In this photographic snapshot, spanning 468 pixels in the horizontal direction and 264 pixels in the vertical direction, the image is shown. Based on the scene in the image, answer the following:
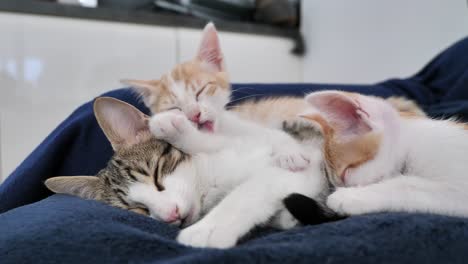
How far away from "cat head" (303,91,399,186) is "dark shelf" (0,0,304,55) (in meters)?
1.50

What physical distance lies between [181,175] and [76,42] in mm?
1333

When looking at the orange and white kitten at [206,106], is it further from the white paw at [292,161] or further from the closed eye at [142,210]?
the closed eye at [142,210]

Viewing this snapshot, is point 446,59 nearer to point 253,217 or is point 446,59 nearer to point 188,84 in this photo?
point 188,84

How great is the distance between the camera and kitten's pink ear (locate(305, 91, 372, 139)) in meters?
0.79

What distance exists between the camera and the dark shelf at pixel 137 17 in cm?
180

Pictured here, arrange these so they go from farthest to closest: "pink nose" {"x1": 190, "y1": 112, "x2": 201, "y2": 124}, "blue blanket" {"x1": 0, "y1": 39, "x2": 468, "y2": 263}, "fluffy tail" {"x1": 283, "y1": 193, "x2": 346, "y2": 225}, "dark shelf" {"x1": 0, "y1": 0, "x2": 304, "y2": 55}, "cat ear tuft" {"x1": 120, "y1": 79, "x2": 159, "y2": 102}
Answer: "dark shelf" {"x1": 0, "y1": 0, "x2": 304, "y2": 55} < "cat ear tuft" {"x1": 120, "y1": 79, "x2": 159, "y2": 102} < "pink nose" {"x1": 190, "y1": 112, "x2": 201, "y2": 124} < "fluffy tail" {"x1": 283, "y1": 193, "x2": 346, "y2": 225} < "blue blanket" {"x1": 0, "y1": 39, "x2": 468, "y2": 263}

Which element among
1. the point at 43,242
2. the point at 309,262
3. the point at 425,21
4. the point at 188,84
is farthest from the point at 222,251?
the point at 425,21

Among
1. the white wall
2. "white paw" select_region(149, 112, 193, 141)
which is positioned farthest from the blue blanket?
the white wall

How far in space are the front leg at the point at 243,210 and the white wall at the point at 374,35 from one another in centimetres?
144

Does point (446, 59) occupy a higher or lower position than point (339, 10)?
lower

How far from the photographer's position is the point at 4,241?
669 millimetres

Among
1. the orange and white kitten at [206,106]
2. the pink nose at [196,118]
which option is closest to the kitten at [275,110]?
the orange and white kitten at [206,106]

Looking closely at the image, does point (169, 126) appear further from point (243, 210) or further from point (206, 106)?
point (243, 210)

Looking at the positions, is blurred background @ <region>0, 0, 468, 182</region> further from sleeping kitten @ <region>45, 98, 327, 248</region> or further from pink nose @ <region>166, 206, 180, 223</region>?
pink nose @ <region>166, 206, 180, 223</region>
